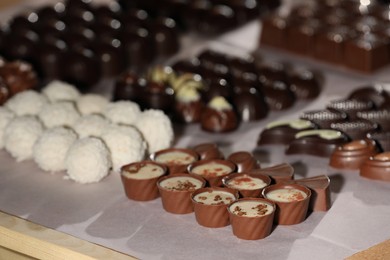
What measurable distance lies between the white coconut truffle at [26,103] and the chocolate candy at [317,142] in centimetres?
100

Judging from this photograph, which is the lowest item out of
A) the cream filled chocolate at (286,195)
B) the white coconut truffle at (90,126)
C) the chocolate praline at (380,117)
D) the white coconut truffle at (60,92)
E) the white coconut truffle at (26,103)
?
the cream filled chocolate at (286,195)

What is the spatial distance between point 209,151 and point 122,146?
0.31m

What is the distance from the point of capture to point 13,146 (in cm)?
327

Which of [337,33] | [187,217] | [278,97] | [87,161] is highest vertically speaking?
[337,33]

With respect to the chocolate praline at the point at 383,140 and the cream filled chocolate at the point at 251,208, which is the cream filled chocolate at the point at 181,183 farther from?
the chocolate praline at the point at 383,140

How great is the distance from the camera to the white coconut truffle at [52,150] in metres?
3.15

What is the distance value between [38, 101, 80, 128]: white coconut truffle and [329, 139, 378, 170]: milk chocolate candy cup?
1008 millimetres

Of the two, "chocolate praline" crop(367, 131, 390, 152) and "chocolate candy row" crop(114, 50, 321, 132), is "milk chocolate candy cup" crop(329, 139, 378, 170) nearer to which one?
"chocolate praline" crop(367, 131, 390, 152)

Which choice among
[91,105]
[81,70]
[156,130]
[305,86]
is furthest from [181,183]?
[81,70]

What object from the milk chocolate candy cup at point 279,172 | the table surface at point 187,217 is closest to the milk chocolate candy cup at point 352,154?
the table surface at point 187,217

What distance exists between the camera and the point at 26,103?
3.46m

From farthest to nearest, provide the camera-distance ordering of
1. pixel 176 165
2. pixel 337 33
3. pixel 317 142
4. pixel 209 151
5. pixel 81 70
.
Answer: pixel 337 33, pixel 81 70, pixel 317 142, pixel 209 151, pixel 176 165

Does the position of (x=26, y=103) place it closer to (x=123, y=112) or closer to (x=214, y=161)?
(x=123, y=112)

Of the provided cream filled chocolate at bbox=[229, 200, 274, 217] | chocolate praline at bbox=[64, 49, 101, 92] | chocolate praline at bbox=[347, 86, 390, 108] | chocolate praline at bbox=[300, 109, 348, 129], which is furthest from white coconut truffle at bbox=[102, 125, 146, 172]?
chocolate praline at bbox=[347, 86, 390, 108]
